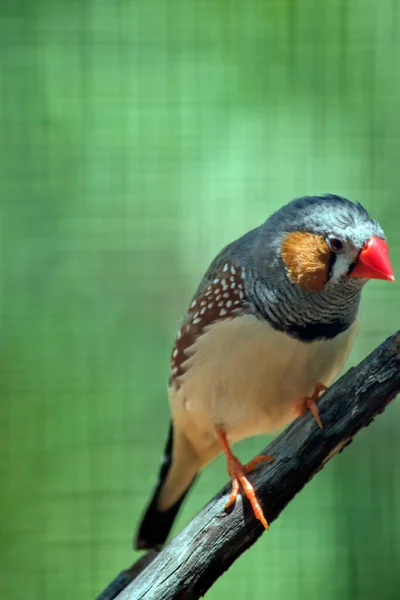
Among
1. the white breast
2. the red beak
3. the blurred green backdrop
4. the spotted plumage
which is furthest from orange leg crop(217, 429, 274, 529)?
the blurred green backdrop

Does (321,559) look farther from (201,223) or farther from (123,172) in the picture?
(123,172)

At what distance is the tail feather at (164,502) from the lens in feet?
6.10

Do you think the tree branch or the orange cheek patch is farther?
the orange cheek patch

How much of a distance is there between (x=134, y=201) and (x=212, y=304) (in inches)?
29.4

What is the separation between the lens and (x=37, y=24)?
7.44 ft

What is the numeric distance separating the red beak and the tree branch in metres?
0.11

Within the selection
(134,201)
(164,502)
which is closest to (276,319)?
(164,502)

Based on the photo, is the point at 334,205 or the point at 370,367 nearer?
the point at 370,367

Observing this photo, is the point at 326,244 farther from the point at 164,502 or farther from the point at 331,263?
the point at 164,502

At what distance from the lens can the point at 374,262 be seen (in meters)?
1.30

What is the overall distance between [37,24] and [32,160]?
1.21ft

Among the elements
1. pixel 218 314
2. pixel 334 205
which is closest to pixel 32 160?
pixel 218 314

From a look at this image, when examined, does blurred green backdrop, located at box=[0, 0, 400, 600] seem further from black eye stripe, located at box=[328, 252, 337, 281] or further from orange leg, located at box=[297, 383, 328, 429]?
black eye stripe, located at box=[328, 252, 337, 281]

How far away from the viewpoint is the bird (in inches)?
53.7
